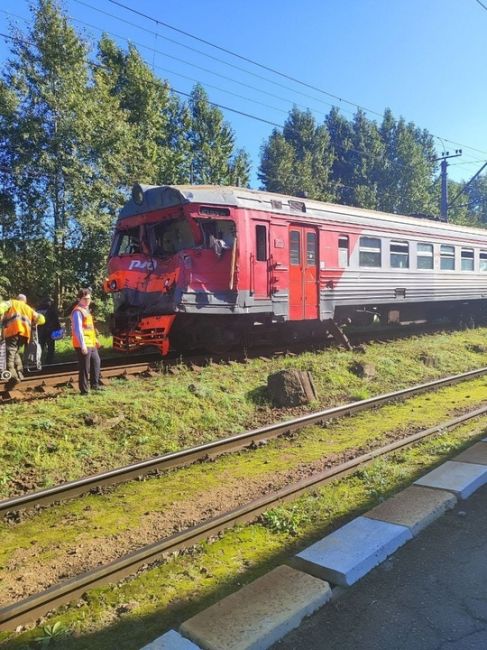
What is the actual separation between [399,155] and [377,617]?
50.4 m

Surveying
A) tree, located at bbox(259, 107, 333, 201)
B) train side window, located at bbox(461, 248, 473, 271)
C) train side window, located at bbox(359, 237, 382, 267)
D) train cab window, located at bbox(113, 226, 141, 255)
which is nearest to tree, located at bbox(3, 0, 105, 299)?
train cab window, located at bbox(113, 226, 141, 255)

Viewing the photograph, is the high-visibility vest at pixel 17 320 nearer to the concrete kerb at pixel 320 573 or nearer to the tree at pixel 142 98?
the concrete kerb at pixel 320 573

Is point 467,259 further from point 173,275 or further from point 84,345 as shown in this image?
point 84,345

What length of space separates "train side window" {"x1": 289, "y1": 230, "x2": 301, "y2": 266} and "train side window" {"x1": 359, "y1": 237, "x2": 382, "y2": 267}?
2366mm

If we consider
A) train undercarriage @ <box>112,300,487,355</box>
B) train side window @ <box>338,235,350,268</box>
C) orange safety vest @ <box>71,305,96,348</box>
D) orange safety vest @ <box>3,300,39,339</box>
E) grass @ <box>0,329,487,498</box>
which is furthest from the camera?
train side window @ <box>338,235,350,268</box>

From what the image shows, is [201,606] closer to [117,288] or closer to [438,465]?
[438,465]

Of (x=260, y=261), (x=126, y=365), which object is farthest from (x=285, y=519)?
(x=260, y=261)

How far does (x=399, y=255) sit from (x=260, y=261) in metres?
5.58

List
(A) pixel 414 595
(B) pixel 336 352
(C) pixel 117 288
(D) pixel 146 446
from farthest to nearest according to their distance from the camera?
(B) pixel 336 352 → (C) pixel 117 288 → (D) pixel 146 446 → (A) pixel 414 595

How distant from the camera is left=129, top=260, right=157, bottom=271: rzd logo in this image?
10.4 metres

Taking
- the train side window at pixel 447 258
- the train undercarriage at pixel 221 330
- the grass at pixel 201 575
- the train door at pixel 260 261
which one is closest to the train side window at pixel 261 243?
the train door at pixel 260 261

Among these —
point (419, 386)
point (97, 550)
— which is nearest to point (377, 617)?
point (97, 550)

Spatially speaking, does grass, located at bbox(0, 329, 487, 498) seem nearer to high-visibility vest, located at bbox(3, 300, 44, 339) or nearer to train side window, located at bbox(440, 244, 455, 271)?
high-visibility vest, located at bbox(3, 300, 44, 339)

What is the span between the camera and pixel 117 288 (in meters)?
10.9
